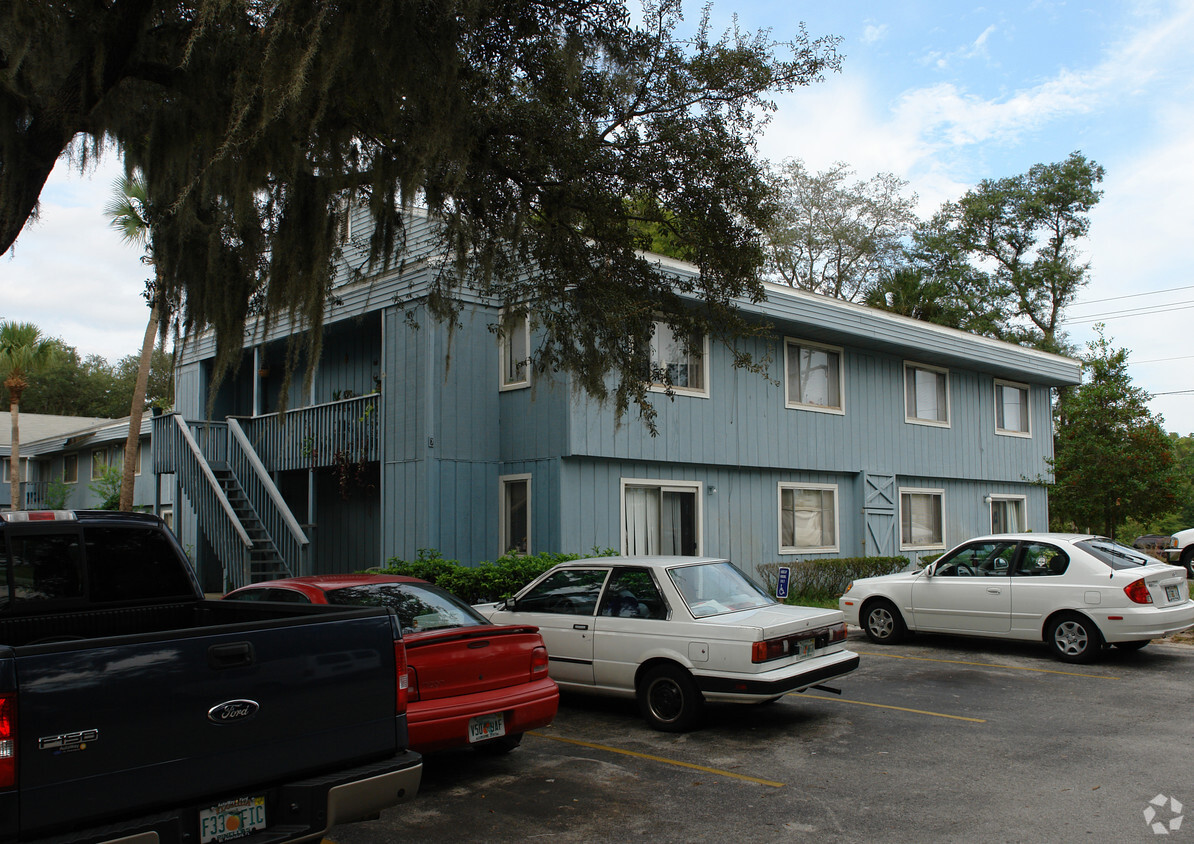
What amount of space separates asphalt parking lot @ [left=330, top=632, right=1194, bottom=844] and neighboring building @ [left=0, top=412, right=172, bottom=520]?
2330cm

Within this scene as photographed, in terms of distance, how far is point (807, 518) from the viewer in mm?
19172

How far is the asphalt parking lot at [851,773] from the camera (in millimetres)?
5512

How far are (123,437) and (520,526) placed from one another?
67.9ft

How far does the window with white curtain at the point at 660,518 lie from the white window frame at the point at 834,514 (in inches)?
92.2

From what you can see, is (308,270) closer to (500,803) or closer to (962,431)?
(500,803)

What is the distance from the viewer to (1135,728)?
25.6ft

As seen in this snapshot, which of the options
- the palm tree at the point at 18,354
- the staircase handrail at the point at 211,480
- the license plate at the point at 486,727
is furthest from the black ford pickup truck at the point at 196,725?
the palm tree at the point at 18,354

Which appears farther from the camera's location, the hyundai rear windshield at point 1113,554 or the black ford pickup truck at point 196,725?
the hyundai rear windshield at point 1113,554

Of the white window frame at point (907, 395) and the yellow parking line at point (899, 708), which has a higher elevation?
the white window frame at point (907, 395)

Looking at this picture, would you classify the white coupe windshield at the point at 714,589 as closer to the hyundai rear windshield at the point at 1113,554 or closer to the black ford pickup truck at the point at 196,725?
the black ford pickup truck at the point at 196,725

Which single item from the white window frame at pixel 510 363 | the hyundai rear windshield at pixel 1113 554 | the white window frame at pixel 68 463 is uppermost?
the white window frame at pixel 510 363

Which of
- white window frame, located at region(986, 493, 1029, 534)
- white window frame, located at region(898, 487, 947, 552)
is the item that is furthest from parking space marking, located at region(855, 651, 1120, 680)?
white window frame, located at region(986, 493, 1029, 534)

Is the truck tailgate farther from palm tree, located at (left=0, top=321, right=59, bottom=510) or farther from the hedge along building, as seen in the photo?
palm tree, located at (left=0, top=321, right=59, bottom=510)

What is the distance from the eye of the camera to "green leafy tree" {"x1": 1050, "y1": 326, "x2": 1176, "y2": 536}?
873 inches
